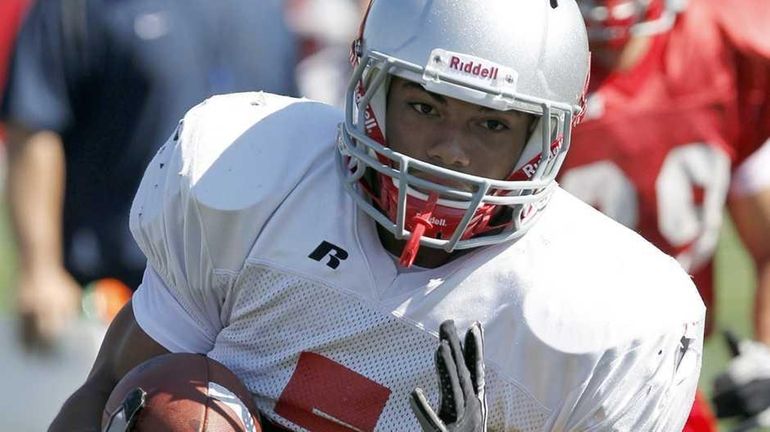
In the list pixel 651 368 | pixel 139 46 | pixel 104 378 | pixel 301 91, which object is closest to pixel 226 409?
pixel 104 378

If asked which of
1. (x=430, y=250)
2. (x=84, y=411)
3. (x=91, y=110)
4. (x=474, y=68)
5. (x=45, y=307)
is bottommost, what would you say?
(x=45, y=307)

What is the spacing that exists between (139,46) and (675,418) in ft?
6.73

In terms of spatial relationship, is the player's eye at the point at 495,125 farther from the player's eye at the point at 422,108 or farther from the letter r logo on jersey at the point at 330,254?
the letter r logo on jersey at the point at 330,254

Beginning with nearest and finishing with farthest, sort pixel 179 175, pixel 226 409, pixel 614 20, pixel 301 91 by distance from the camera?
1. pixel 226 409
2. pixel 179 175
3. pixel 614 20
4. pixel 301 91

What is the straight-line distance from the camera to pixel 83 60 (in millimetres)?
4680

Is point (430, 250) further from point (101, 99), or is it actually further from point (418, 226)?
point (101, 99)

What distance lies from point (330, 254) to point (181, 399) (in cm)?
34

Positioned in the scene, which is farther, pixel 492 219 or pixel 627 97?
pixel 627 97

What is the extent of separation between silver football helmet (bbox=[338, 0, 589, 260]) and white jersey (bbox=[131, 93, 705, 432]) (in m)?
0.07

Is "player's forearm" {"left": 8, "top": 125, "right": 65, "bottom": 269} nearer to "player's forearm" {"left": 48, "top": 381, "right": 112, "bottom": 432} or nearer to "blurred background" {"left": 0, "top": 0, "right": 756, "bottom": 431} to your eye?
"blurred background" {"left": 0, "top": 0, "right": 756, "bottom": 431}

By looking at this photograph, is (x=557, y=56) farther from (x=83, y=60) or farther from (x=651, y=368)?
(x=83, y=60)

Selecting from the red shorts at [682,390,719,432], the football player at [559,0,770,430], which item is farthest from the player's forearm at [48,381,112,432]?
the football player at [559,0,770,430]

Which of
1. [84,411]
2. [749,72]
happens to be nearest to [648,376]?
[84,411]

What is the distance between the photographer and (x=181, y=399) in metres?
2.88
